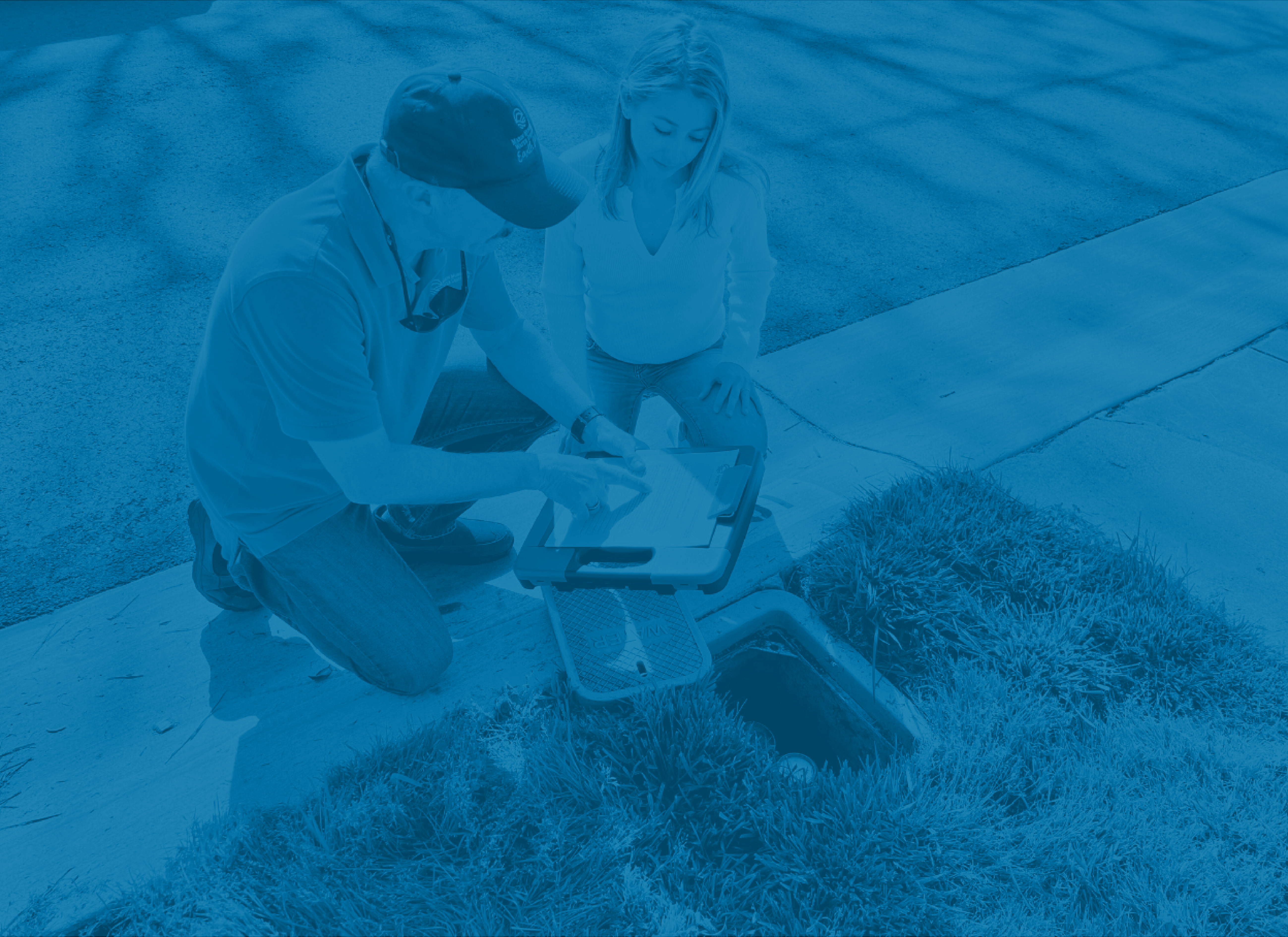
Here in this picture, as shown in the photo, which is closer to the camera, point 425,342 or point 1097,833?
point 1097,833

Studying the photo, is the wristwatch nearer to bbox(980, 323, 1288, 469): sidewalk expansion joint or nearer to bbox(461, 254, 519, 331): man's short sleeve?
bbox(461, 254, 519, 331): man's short sleeve

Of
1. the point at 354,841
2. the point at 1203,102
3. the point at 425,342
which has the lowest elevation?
the point at 354,841

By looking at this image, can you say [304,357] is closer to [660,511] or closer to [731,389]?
[660,511]

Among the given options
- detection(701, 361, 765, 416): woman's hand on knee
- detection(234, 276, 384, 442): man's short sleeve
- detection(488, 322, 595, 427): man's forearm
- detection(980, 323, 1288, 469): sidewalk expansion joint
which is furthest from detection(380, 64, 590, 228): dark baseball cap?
detection(980, 323, 1288, 469): sidewalk expansion joint

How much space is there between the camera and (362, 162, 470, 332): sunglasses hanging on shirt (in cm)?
167

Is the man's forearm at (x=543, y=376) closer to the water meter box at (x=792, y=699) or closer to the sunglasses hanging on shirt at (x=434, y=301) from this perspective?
the sunglasses hanging on shirt at (x=434, y=301)

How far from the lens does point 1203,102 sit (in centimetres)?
598

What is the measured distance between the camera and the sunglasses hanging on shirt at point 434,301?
5.47ft

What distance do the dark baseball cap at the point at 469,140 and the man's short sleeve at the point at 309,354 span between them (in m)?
0.29

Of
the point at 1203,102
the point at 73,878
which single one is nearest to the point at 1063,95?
the point at 1203,102

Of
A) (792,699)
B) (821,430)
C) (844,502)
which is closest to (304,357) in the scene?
(792,699)

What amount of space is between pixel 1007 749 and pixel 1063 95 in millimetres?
5542

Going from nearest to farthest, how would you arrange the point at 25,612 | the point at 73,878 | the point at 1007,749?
the point at 73,878 → the point at 1007,749 → the point at 25,612

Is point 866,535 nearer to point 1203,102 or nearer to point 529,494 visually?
point 529,494
